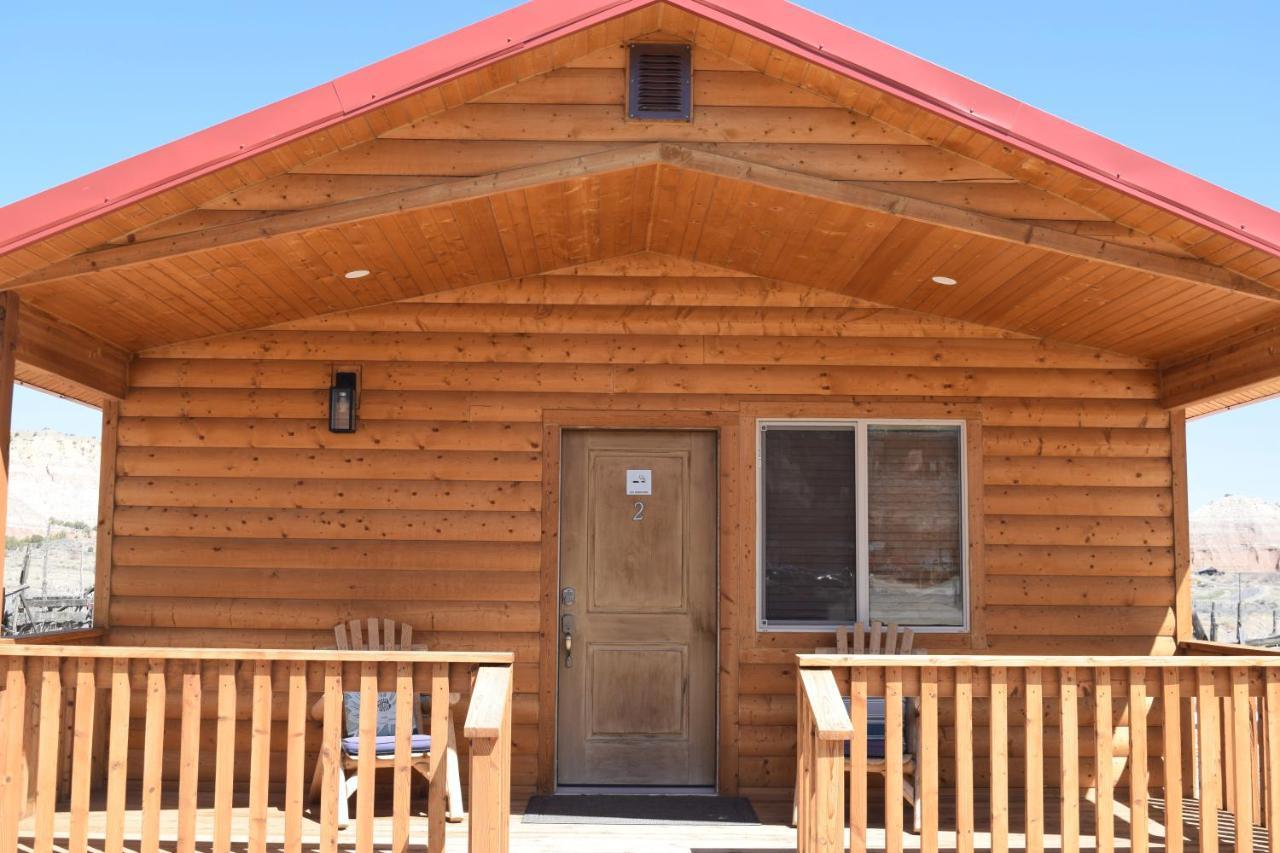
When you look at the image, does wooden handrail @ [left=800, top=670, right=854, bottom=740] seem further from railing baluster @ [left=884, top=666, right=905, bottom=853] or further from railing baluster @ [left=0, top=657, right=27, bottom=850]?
railing baluster @ [left=0, top=657, right=27, bottom=850]

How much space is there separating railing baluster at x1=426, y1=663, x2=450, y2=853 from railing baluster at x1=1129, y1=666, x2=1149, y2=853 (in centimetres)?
238

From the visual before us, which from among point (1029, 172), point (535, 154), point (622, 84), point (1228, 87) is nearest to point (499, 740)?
point (535, 154)

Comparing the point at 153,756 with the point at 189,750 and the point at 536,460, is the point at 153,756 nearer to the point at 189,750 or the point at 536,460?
Result: the point at 189,750

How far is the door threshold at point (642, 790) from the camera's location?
6.29 meters

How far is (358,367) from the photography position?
21.2 feet

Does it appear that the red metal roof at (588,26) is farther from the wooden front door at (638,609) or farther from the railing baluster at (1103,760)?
the wooden front door at (638,609)

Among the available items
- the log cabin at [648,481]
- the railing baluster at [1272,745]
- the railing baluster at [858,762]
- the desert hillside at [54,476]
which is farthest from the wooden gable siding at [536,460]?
the desert hillside at [54,476]

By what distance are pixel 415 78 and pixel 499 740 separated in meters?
2.41

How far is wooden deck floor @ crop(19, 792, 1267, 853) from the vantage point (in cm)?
529

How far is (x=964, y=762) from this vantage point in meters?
4.51

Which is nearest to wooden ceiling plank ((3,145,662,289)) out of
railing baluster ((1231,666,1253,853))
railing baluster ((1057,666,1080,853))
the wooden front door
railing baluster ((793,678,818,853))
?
the wooden front door

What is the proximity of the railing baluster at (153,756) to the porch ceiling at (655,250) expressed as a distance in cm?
161

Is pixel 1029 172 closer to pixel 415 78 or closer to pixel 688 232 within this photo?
pixel 688 232

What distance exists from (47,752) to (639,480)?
3.10 meters
